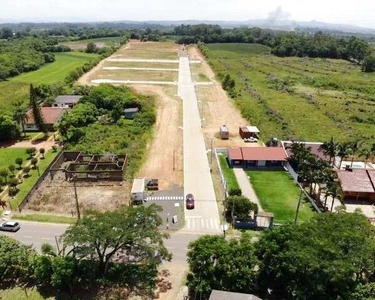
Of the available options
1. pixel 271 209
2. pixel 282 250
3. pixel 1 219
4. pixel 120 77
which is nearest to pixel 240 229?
pixel 271 209

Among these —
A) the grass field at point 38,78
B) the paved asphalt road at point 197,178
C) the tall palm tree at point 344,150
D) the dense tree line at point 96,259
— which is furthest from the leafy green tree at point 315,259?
the grass field at point 38,78

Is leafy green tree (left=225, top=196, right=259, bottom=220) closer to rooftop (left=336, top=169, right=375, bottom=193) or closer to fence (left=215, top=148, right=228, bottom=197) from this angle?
fence (left=215, top=148, right=228, bottom=197)

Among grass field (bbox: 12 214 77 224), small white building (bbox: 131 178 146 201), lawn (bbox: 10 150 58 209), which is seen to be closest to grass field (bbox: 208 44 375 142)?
small white building (bbox: 131 178 146 201)

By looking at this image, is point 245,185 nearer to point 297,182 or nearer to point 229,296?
point 297,182

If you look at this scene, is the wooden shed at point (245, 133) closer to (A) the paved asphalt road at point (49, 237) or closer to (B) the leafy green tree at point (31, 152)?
(A) the paved asphalt road at point (49, 237)

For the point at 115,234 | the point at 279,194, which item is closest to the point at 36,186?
the point at 115,234

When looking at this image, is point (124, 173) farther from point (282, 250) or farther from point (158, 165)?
point (282, 250)
